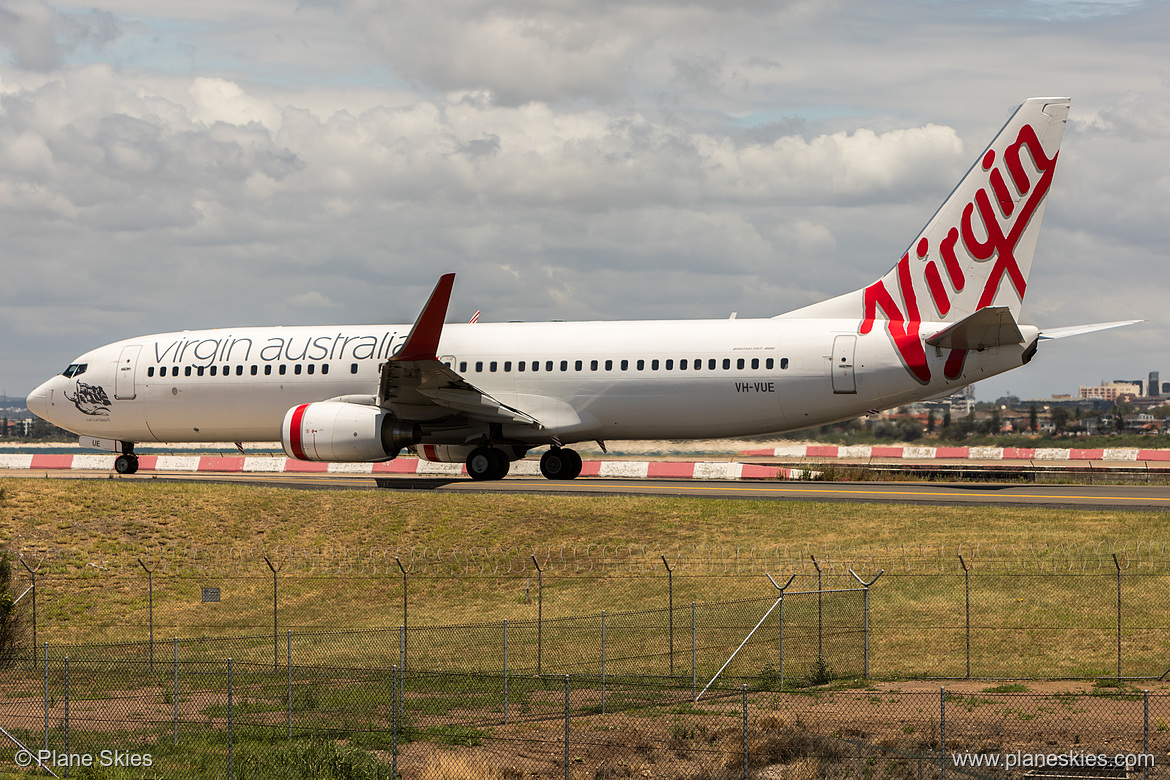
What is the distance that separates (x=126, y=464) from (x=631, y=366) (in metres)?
16.8

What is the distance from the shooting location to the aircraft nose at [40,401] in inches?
1495

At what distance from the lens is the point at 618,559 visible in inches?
995

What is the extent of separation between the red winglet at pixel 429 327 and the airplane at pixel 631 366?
0.05 metres

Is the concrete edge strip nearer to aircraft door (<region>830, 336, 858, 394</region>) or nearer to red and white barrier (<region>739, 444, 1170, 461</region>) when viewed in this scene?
aircraft door (<region>830, 336, 858, 394</region>)

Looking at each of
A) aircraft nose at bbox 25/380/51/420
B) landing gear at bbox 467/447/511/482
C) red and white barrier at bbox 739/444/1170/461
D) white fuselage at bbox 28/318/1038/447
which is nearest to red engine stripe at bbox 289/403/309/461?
white fuselage at bbox 28/318/1038/447

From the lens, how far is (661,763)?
14992 millimetres

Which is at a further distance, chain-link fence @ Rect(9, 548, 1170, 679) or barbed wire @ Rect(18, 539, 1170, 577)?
barbed wire @ Rect(18, 539, 1170, 577)

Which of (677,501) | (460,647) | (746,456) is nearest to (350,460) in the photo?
(677,501)

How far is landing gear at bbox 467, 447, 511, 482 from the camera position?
3344 centimetres

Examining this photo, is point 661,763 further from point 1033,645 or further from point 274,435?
point 274,435

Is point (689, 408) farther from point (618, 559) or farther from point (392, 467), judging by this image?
point (392, 467)

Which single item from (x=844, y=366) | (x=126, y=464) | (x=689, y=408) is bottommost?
(x=126, y=464)

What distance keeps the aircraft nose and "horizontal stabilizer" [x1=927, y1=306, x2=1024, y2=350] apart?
88.1ft

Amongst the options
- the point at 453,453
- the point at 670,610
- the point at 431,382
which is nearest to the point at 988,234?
the point at 431,382
